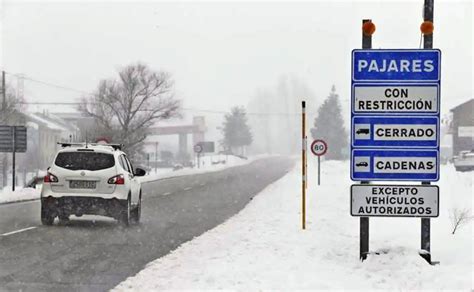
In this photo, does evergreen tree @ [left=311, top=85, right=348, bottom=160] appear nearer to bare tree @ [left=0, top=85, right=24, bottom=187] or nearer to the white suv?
bare tree @ [left=0, top=85, right=24, bottom=187]

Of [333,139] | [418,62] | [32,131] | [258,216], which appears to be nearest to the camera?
[418,62]

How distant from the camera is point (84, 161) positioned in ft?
42.7

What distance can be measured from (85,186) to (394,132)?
22.8 feet

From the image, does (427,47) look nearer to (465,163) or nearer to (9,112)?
(465,163)

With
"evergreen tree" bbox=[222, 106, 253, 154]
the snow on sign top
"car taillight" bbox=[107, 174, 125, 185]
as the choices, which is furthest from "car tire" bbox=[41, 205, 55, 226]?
"evergreen tree" bbox=[222, 106, 253, 154]

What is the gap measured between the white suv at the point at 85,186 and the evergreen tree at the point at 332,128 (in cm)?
7222

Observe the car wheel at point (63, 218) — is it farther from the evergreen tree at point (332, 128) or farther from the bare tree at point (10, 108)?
the evergreen tree at point (332, 128)

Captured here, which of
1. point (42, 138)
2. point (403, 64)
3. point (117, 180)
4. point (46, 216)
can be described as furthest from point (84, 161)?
point (42, 138)

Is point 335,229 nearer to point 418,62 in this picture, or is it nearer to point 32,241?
point 418,62

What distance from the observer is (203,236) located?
455 inches

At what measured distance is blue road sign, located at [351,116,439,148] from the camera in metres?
8.31

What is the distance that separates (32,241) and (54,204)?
213cm

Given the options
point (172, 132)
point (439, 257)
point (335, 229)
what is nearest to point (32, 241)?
point (335, 229)

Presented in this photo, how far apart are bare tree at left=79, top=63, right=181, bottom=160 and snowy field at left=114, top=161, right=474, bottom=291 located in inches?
1797
